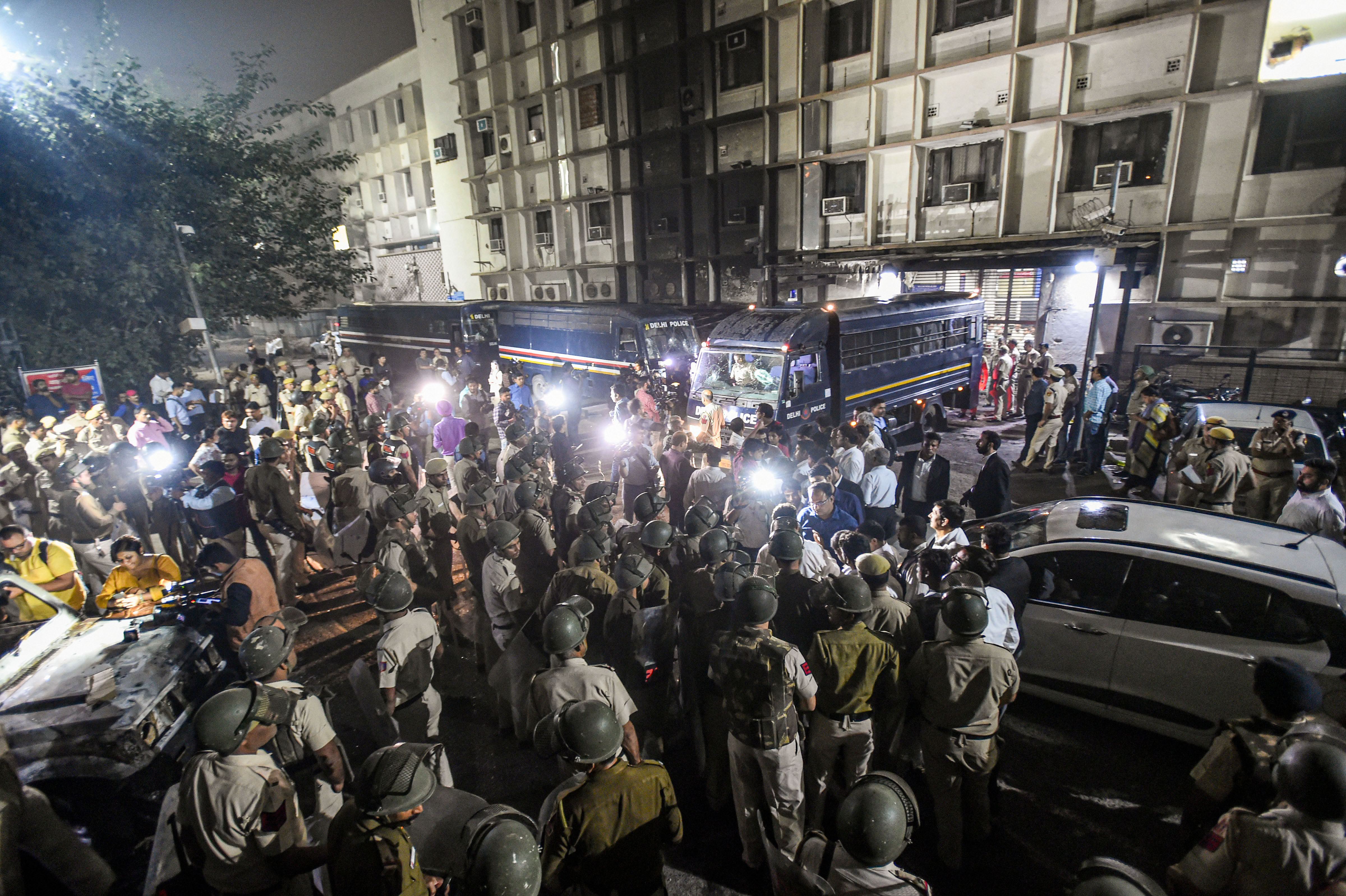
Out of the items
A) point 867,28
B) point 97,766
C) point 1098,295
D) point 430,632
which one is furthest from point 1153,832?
point 867,28

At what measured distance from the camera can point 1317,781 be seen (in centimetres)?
216

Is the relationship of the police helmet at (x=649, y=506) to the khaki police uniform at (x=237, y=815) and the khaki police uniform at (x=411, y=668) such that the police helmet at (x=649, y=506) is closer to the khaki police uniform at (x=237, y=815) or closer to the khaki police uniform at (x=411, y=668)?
the khaki police uniform at (x=411, y=668)

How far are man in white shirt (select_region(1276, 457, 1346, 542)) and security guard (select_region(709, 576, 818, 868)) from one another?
5.38 meters

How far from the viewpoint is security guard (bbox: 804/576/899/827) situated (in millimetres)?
3643

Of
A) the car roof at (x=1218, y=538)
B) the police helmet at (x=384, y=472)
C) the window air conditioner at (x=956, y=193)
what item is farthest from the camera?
the window air conditioner at (x=956, y=193)

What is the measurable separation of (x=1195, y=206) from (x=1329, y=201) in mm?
2164

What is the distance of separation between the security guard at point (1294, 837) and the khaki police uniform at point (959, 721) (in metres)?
1.14

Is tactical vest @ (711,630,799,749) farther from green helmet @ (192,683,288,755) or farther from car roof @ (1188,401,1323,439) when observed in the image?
car roof @ (1188,401,1323,439)

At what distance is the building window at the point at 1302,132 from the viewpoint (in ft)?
40.6

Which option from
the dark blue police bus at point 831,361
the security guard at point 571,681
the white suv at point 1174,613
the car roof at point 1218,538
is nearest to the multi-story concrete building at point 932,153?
the dark blue police bus at point 831,361

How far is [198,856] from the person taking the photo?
112 inches

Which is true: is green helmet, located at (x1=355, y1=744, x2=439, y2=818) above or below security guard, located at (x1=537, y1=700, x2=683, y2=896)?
above

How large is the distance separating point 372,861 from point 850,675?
8.39 feet

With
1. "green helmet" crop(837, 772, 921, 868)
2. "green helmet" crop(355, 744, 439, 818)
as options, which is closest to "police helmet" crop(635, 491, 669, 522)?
"green helmet" crop(355, 744, 439, 818)
